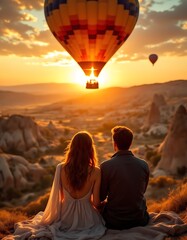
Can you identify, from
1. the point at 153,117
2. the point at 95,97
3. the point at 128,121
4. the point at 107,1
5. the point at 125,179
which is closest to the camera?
the point at 125,179

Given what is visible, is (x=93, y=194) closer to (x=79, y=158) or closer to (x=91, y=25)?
(x=79, y=158)

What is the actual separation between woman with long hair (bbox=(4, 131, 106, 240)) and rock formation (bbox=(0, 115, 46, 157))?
90.0 ft

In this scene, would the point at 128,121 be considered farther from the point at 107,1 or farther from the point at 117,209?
the point at 117,209

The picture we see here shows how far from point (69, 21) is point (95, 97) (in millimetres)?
149384

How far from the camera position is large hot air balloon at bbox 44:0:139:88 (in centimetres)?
1430

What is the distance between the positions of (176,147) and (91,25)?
30.8 ft

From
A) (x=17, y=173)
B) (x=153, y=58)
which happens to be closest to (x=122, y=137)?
(x=17, y=173)

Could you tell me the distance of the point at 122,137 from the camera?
4.66 metres

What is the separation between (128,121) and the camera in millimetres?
62531

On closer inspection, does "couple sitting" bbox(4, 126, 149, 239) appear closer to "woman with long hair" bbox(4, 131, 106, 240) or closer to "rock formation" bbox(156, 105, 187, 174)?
"woman with long hair" bbox(4, 131, 106, 240)

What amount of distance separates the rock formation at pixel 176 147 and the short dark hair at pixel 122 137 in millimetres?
15711

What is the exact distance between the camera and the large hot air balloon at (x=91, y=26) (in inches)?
563

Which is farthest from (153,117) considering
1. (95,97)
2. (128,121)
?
(95,97)

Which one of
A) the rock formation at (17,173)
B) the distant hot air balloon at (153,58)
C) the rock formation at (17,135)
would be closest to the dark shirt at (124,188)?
the rock formation at (17,173)
